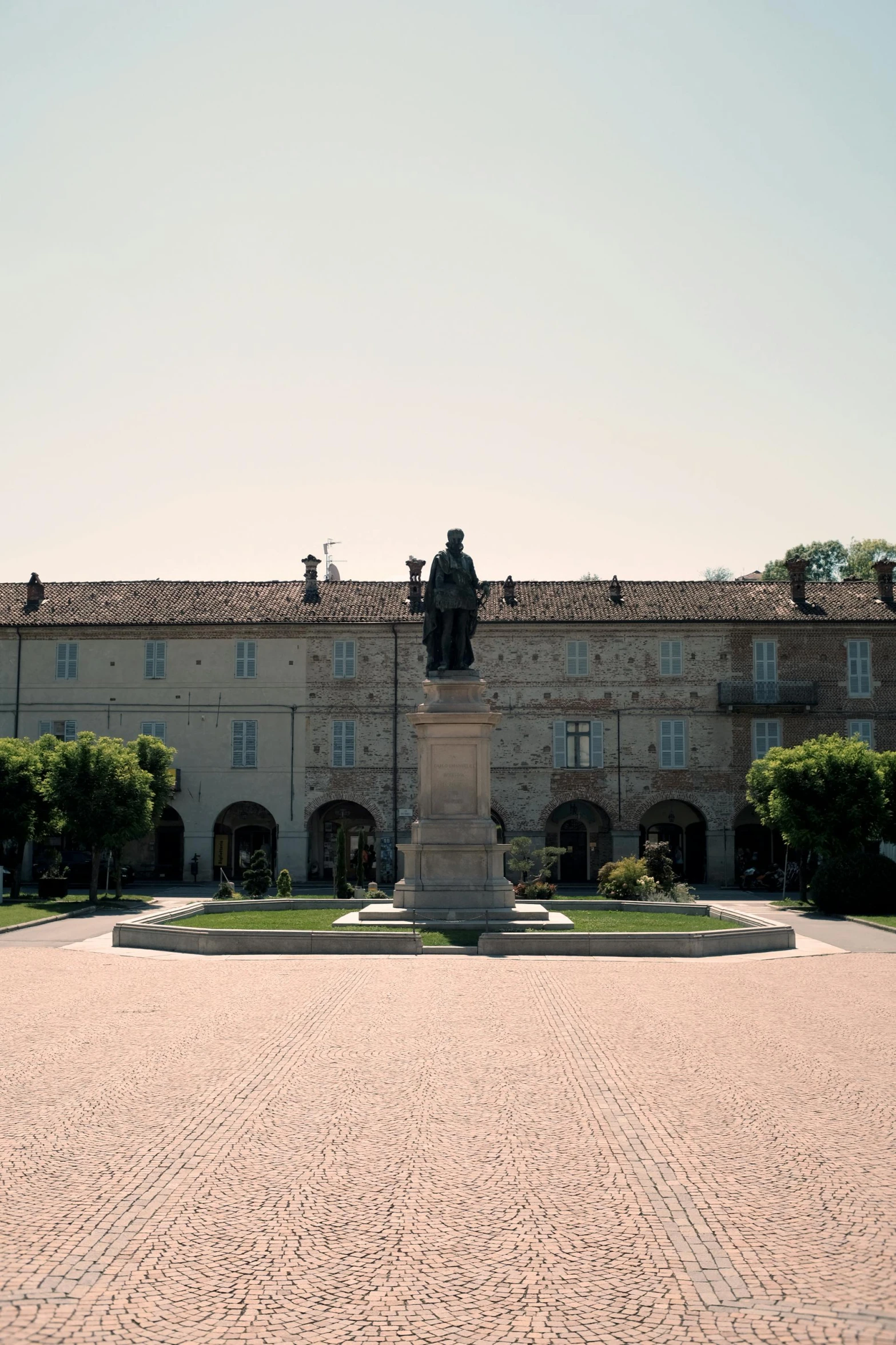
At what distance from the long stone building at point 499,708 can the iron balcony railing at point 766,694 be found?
0.21 feet

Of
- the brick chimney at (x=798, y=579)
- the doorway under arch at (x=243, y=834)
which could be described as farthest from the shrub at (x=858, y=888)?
the doorway under arch at (x=243, y=834)

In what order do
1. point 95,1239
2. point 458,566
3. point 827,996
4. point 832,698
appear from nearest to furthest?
point 95,1239, point 827,996, point 458,566, point 832,698

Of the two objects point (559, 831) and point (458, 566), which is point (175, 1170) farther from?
point (559, 831)

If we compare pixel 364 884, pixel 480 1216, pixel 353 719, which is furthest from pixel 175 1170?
pixel 353 719

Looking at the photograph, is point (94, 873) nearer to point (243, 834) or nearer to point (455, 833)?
point (243, 834)

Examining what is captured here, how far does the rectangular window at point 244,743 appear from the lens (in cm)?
4662

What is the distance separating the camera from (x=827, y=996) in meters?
15.9

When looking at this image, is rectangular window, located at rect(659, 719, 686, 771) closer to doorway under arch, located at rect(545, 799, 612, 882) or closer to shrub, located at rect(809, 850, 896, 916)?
doorway under arch, located at rect(545, 799, 612, 882)

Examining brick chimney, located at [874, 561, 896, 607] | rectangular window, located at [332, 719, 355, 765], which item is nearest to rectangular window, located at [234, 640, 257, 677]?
rectangular window, located at [332, 719, 355, 765]

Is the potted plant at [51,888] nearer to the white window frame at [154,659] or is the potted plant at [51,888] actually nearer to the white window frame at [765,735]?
the white window frame at [154,659]

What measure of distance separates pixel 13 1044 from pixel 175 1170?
16.7ft

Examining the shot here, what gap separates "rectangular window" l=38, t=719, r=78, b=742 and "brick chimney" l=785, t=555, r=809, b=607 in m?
28.0

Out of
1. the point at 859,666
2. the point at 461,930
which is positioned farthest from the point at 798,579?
the point at 461,930

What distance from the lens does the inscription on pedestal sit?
24.0 m
